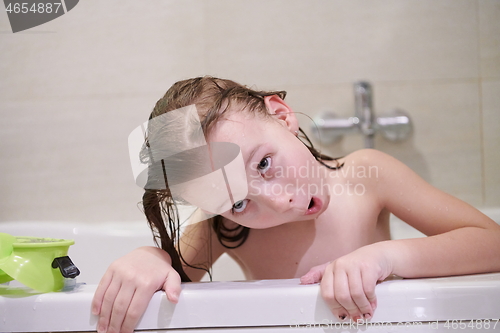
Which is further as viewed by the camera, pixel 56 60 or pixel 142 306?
pixel 56 60

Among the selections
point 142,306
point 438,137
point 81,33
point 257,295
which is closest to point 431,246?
point 257,295

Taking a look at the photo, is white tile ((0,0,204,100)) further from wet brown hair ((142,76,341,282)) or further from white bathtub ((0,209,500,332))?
white bathtub ((0,209,500,332))

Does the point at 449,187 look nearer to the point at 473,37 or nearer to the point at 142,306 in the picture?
the point at 473,37

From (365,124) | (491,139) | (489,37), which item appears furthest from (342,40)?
(491,139)

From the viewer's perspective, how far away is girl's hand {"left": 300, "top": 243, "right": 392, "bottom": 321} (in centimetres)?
49

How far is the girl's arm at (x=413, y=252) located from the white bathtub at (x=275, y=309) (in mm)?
19

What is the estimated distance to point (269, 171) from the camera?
65 centimetres

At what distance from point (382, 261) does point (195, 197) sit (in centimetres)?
28

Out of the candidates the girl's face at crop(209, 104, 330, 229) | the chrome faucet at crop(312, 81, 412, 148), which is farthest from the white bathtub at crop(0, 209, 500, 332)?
the chrome faucet at crop(312, 81, 412, 148)

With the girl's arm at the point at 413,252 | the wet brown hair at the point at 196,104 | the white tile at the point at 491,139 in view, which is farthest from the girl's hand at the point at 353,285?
the white tile at the point at 491,139

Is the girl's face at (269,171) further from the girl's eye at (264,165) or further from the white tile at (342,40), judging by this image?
the white tile at (342,40)

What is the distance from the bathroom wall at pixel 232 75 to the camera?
4.29ft

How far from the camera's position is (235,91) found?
0.73 meters

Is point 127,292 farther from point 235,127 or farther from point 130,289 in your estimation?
point 235,127
